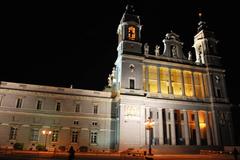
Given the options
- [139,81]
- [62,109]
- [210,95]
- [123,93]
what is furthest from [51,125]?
[210,95]

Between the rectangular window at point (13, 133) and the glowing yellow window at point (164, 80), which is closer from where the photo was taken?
the rectangular window at point (13, 133)

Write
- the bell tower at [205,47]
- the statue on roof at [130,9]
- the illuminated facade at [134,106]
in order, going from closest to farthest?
the illuminated facade at [134,106] < the statue on roof at [130,9] < the bell tower at [205,47]

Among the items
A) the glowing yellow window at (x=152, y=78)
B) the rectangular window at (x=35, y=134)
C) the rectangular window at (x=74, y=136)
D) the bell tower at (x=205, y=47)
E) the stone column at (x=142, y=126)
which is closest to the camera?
the rectangular window at (x=35, y=134)

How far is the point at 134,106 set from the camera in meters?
42.1

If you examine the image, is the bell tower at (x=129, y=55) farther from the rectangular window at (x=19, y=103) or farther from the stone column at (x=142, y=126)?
the rectangular window at (x=19, y=103)

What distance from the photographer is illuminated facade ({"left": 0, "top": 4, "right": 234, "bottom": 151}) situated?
1574 inches

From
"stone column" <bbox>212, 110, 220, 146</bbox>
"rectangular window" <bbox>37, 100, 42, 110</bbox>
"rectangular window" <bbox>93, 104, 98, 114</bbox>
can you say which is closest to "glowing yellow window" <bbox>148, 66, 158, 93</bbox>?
"rectangular window" <bbox>93, 104, 98, 114</bbox>

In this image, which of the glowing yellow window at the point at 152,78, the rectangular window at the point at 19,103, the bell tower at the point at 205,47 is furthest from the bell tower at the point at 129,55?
the rectangular window at the point at 19,103

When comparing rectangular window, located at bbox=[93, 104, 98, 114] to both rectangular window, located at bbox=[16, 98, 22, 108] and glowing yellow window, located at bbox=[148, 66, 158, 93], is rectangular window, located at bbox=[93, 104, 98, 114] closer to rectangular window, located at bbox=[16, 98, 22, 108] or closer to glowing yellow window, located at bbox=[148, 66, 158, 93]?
glowing yellow window, located at bbox=[148, 66, 158, 93]

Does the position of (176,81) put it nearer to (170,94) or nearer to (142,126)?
(170,94)

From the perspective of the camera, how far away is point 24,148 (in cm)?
3769

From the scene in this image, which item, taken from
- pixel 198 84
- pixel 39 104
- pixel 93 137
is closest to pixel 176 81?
pixel 198 84

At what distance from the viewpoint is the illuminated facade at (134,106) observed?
131 ft

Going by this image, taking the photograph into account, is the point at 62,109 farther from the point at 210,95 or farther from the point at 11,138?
the point at 210,95
